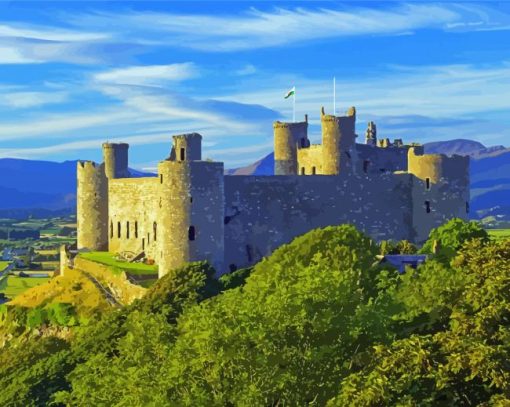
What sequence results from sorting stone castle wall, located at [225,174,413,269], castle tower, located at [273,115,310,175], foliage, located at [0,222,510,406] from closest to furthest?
1. foliage, located at [0,222,510,406]
2. stone castle wall, located at [225,174,413,269]
3. castle tower, located at [273,115,310,175]

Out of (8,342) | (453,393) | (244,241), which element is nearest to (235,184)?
(244,241)

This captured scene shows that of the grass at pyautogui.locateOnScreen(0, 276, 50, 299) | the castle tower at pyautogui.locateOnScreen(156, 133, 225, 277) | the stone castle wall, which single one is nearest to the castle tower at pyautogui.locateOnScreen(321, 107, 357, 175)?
Result: the stone castle wall

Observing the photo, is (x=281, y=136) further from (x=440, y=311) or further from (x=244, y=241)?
(x=440, y=311)

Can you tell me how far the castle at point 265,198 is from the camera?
74.4m

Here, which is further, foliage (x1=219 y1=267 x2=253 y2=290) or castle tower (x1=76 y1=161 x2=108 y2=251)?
castle tower (x1=76 y1=161 x2=108 y2=251)

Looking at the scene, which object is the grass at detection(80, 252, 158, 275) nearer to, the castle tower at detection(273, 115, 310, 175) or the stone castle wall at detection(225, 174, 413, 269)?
the stone castle wall at detection(225, 174, 413, 269)

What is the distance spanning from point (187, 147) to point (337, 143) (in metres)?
11.6

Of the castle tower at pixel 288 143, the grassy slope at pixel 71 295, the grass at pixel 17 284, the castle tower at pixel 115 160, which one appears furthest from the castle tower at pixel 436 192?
the grass at pixel 17 284

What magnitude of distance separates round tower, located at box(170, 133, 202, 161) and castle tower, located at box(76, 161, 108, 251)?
1255 cm

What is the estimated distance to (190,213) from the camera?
7381cm

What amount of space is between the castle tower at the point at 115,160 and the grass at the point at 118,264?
6915 millimetres

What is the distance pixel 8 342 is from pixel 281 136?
27307 mm

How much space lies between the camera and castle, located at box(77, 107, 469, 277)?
74375 millimetres

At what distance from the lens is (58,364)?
61875 mm
